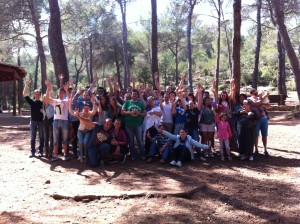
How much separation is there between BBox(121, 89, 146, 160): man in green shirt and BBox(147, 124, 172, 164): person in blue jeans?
0.94ft

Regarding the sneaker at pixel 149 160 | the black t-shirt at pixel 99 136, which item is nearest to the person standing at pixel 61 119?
the black t-shirt at pixel 99 136

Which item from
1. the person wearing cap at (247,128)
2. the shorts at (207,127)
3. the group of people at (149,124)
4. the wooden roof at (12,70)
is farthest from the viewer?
the wooden roof at (12,70)

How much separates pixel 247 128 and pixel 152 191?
9.95 feet

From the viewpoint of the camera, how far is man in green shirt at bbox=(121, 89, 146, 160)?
747cm

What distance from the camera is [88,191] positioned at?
543 centimetres

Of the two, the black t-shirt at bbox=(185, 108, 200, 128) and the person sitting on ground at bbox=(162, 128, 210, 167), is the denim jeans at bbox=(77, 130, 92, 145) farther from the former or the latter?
the black t-shirt at bbox=(185, 108, 200, 128)

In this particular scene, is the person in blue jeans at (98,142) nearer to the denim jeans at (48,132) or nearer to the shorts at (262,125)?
the denim jeans at (48,132)

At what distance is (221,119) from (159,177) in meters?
2.11

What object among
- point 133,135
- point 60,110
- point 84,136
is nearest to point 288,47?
point 133,135

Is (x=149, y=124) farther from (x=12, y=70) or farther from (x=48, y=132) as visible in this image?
(x=12, y=70)

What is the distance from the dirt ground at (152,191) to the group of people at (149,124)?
326 millimetres

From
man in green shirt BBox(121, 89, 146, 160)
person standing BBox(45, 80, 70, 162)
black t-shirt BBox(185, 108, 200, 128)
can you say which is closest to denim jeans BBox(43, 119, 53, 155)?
person standing BBox(45, 80, 70, 162)

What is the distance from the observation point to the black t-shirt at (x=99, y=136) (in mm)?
7191

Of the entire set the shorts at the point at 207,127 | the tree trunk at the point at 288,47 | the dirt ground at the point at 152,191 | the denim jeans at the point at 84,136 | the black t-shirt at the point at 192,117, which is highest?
the tree trunk at the point at 288,47
